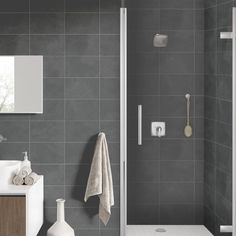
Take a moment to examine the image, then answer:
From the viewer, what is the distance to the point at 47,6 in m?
5.06

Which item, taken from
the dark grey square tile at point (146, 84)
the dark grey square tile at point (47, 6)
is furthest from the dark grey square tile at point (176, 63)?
the dark grey square tile at point (47, 6)

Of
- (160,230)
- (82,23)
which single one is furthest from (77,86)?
(160,230)

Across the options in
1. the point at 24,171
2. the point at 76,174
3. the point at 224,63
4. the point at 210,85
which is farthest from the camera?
the point at 76,174

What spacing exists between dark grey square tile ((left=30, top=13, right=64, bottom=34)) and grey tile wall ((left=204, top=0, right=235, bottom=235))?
124 cm

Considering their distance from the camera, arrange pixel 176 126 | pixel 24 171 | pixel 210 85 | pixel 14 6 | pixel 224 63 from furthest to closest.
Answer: pixel 14 6, pixel 176 126, pixel 210 85, pixel 24 171, pixel 224 63

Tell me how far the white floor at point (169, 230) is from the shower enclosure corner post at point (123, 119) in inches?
4.4

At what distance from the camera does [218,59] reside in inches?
183

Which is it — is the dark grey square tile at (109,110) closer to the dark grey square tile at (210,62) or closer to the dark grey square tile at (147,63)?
the dark grey square tile at (147,63)

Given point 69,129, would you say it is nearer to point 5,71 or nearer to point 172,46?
point 5,71

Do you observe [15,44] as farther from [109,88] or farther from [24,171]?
[24,171]

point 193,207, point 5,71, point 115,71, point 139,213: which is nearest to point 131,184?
point 139,213

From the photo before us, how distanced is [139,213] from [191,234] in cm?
46

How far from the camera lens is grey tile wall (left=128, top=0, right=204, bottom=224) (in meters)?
4.90

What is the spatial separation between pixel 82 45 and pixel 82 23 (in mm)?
184
